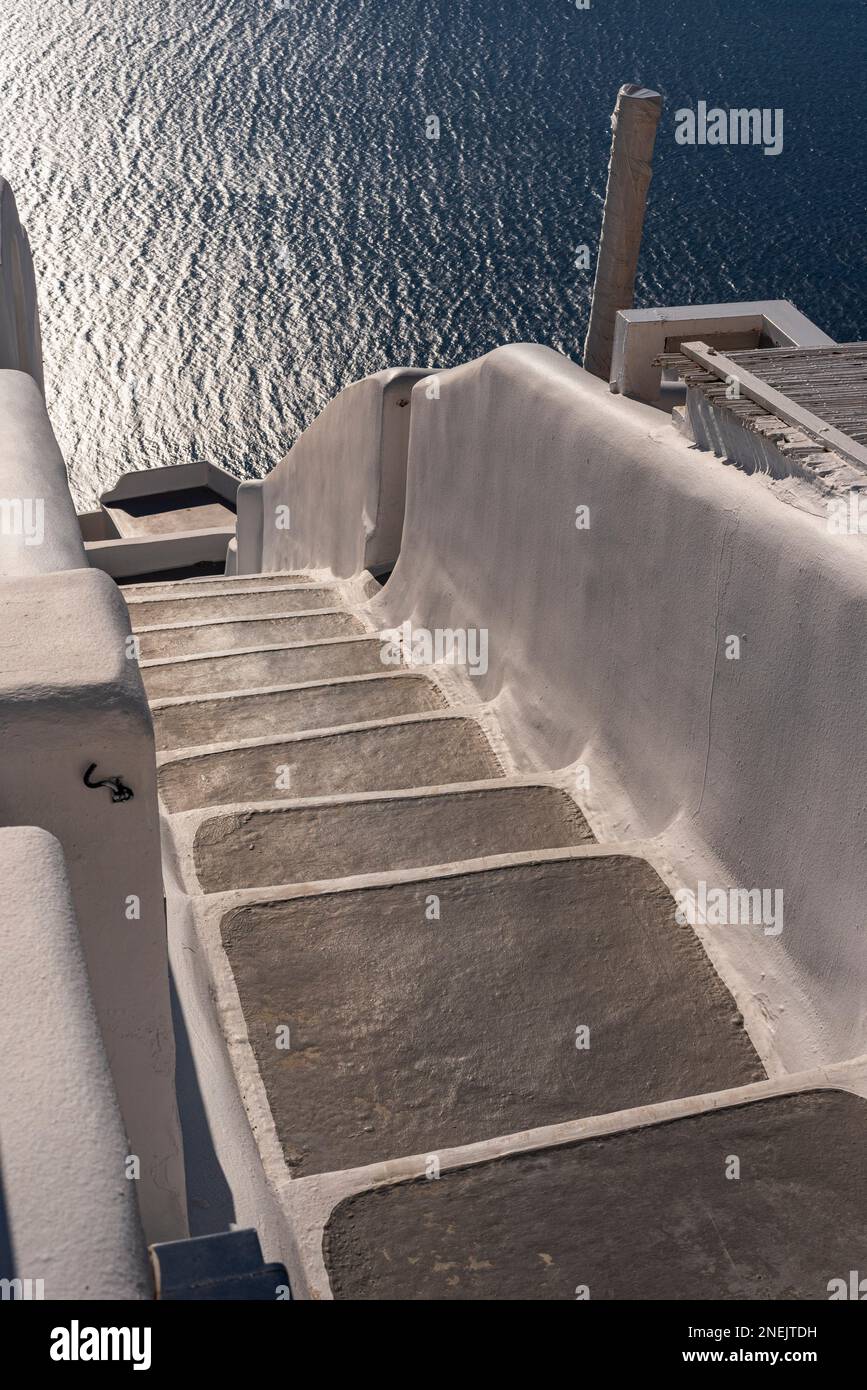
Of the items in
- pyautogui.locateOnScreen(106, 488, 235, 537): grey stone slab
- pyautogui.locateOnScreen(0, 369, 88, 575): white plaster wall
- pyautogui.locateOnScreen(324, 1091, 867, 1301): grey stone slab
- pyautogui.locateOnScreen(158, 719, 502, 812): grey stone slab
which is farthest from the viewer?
pyautogui.locateOnScreen(106, 488, 235, 537): grey stone slab

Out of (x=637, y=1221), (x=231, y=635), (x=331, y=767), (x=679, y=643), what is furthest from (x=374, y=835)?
(x=231, y=635)

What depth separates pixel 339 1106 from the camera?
328 centimetres

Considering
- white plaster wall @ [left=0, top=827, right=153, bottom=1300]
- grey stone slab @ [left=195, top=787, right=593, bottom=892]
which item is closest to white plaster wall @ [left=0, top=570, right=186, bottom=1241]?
white plaster wall @ [left=0, top=827, right=153, bottom=1300]

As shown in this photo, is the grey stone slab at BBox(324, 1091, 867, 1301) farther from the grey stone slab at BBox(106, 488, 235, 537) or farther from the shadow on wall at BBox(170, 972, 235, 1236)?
the grey stone slab at BBox(106, 488, 235, 537)

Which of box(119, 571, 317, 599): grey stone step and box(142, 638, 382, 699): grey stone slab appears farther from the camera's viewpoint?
box(119, 571, 317, 599): grey stone step

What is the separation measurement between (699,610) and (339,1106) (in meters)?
1.99

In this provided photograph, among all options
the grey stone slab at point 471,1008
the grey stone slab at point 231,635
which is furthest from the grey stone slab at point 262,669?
the grey stone slab at point 471,1008

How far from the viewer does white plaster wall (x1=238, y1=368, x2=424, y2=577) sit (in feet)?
27.2

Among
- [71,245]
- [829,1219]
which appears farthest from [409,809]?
[71,245]

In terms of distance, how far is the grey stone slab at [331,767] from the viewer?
16.6ft

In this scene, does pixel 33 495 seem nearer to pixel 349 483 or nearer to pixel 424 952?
pixel 424 952

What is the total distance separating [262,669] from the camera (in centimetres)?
670

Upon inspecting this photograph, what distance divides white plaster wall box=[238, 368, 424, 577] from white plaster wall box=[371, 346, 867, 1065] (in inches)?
62.3

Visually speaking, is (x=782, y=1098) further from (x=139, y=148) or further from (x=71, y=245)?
(x=139, y=148)
